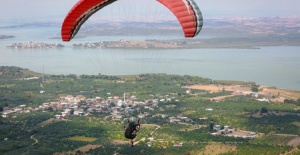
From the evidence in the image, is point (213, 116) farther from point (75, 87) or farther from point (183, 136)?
point (75, 87)

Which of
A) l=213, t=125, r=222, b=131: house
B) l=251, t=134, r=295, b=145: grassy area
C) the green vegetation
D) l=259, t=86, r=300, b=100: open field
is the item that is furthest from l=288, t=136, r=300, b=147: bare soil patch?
l=259, t=86, r=300, b=100: open field

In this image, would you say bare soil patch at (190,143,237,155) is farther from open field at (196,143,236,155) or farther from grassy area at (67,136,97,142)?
grassy area at (67,136,97,142)

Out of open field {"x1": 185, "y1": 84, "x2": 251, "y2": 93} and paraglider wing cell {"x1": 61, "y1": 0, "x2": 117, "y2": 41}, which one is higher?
paraglider wing cell {"x1": 61, "y1": 0, "x2": 117, "y2": 41}

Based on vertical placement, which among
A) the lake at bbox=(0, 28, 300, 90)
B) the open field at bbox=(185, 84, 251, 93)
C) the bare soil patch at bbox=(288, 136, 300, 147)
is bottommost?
the bare soil patch at bbox=(288, 136, 300, 147)

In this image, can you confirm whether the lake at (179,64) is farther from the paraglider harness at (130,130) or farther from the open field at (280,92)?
the paraglider harness at (130,130)

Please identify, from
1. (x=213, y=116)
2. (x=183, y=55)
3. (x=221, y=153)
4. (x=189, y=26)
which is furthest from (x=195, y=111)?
(x=183, y=55)

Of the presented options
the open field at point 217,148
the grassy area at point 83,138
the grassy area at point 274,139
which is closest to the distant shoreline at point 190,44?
the grassy area at point 274,139
